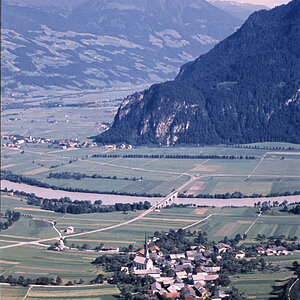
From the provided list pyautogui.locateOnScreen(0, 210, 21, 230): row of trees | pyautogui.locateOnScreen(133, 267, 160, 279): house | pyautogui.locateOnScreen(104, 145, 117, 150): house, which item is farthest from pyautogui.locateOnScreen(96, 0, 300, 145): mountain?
pyautogui.locateOnScreen(133, 267, 160, 279): house

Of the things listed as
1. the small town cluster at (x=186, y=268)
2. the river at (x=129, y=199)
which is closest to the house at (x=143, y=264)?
the small town cluster at (x=186, y=268)

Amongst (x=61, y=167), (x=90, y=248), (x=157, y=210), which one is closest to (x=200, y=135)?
(x=61, y=167)

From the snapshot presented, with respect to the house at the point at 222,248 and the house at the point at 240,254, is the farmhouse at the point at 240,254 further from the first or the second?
the house at the point at 222,248

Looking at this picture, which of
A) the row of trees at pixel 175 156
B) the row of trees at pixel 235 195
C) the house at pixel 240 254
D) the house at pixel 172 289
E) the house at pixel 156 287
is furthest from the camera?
the row of trees at pixel 175 156

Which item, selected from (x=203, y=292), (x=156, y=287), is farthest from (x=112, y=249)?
(x=203, y=292)

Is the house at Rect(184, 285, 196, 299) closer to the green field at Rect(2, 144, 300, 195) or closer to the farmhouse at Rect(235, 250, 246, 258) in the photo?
the farmhouse at Rect(235, 250, 246, 258)

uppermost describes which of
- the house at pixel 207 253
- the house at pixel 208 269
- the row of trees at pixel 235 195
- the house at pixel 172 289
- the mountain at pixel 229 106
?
the mountain at pixel 229 106

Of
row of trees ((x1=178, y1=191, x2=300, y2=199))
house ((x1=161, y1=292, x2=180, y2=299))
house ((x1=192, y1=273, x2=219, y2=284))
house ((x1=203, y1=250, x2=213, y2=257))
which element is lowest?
house ((x1=161, y1=292, x2=180, y2=299))
